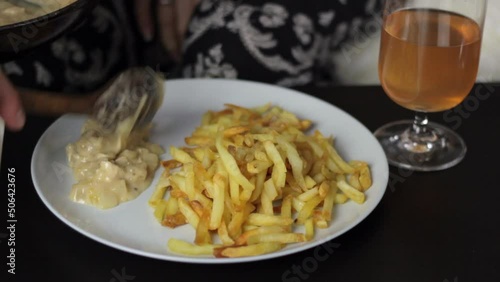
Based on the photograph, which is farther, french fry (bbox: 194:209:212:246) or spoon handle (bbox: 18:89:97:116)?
spoon handle (bbox: 18:89:97:116)

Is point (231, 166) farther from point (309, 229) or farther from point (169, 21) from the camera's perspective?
point (169, 21)

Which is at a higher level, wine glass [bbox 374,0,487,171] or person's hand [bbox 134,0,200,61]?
wine glass [bbox 374,0,487,171]

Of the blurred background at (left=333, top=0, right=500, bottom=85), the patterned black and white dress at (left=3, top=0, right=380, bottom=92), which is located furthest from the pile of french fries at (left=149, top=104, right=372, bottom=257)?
A: the blurred background at (left=333, top=0, right=500, bottom=85)

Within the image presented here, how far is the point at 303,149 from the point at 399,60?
179 millimetres

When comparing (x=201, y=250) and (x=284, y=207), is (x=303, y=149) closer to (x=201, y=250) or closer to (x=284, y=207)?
(x=284, y=207)

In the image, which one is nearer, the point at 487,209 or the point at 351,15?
the point at 487,209

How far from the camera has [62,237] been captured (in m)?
0.94

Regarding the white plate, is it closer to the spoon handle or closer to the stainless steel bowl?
the spoon handle

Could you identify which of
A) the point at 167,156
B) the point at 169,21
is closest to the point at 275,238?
the point at 167,156

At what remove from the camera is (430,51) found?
100 centimetres

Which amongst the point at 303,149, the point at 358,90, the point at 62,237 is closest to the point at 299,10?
the point at 358,90

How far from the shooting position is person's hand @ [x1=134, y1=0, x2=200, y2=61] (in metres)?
1.51

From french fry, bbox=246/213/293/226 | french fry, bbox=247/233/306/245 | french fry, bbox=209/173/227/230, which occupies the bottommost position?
french fry, bbox=247/233/306/245

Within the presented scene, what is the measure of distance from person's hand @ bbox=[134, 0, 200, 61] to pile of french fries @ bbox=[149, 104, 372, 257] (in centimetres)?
55
